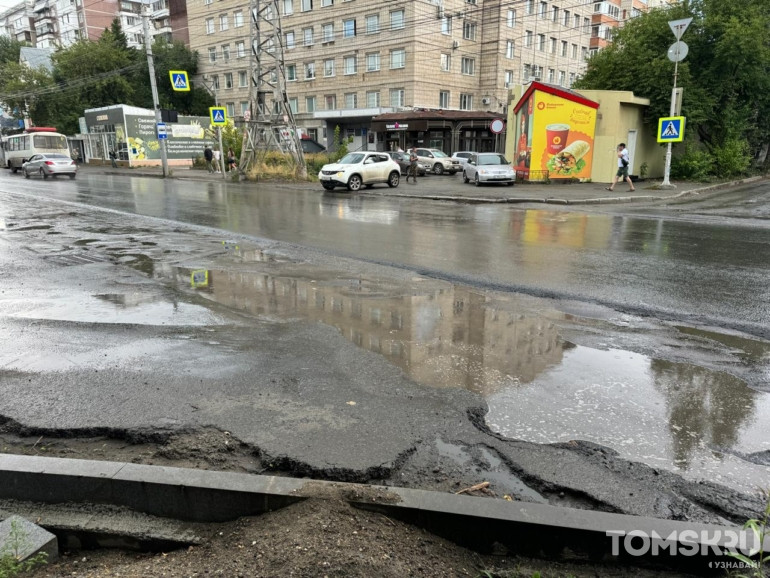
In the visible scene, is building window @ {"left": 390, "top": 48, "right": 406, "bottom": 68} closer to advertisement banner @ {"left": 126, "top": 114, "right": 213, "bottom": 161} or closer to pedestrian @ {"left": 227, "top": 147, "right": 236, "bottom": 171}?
advertisement banner @ {"left": 126, "top": 114, "right": 213, "bottom": 161}

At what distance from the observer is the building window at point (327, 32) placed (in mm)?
50125

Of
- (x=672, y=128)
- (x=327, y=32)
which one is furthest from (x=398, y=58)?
(x=672, y=128)

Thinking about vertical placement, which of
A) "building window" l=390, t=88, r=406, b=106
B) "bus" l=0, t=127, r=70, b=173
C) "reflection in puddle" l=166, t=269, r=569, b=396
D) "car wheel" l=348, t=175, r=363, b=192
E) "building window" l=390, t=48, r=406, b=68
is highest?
"building window" l=390, t=48, r=406, b=68

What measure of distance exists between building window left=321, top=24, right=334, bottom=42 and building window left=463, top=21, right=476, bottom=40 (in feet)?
Result: 40.1

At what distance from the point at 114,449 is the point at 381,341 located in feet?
8.64

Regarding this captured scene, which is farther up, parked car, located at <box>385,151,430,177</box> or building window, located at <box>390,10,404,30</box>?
building window, located at <box>390,10,404,30</box>

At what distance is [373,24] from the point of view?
46.8 metres

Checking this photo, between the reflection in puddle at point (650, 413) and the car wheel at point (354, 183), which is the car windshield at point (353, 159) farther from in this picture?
the reflection in puddle at point (650, 413)

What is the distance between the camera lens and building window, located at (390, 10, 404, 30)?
146 feet

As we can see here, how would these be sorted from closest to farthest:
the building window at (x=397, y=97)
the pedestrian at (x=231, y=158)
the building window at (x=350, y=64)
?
the pedestrian at (x=231, y=158) < the building window at (x=397, y=97) < the building window at (x=350, y=64)

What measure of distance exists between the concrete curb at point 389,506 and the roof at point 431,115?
1664 inches

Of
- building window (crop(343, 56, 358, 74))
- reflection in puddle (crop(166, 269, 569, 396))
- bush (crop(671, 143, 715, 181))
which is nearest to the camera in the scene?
reflection in puddle (crop(166, 269, 569, 396))

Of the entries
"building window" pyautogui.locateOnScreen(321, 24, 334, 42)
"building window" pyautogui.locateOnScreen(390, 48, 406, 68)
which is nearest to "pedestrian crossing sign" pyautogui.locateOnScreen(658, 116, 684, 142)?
"building window" pyautogui.locateOnScreen(390, 48, 406, 68)

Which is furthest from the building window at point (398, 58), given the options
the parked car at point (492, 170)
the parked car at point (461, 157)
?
the parked car at point (492, 170)
